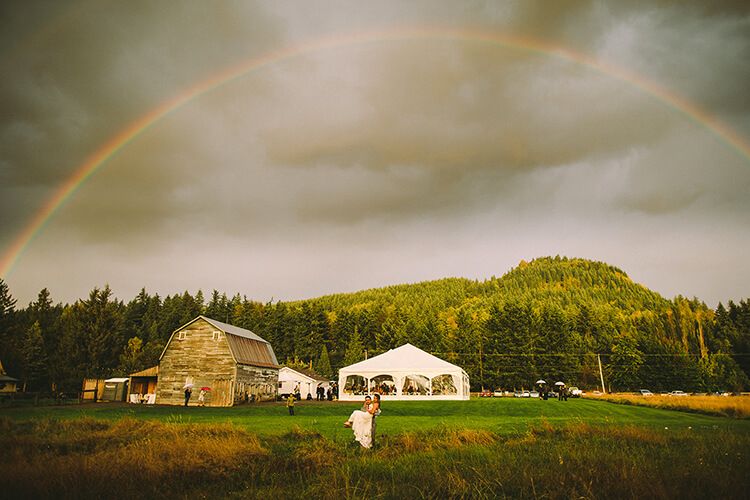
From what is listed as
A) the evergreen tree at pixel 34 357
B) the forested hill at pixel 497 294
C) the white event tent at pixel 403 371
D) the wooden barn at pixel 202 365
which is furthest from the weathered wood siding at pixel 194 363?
the forested hill at pixel 497 294

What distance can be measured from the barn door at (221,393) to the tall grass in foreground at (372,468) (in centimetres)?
2619

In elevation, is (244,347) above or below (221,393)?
above

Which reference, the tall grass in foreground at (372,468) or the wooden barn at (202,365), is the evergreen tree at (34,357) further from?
the tall grass in foreground at (372,468)

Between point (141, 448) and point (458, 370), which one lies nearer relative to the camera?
point (141, 448)

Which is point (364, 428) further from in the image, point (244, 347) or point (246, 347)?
point (246, 347)

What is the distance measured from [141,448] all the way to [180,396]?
33.3m

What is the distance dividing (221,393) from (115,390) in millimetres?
17361

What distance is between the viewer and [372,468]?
29.8 feet

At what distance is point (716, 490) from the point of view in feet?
23.7

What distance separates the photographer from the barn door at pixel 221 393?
37781 millimetres

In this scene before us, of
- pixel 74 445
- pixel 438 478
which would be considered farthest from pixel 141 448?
pixel 438 478

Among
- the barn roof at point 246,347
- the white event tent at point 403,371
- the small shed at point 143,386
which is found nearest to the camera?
the barn roof at point 246,347

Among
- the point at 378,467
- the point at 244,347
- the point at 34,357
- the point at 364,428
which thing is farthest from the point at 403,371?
the point at 34,357

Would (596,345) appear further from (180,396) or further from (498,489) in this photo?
(498,489)
